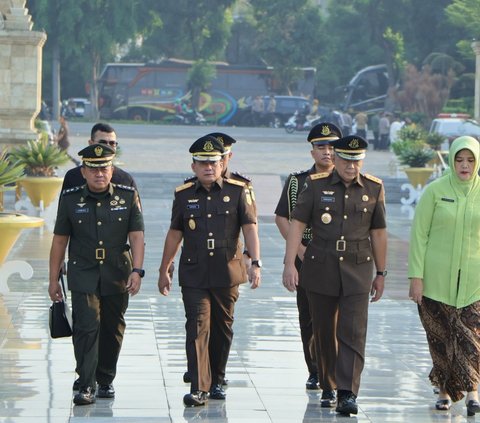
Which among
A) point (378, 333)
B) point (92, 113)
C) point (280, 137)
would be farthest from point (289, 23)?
point (378, 333)

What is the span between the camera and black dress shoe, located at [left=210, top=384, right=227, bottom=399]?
361 inches

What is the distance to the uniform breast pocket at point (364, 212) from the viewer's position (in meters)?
9.00

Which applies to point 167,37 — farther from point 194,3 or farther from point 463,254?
point 463,254

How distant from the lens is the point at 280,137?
2206 inches

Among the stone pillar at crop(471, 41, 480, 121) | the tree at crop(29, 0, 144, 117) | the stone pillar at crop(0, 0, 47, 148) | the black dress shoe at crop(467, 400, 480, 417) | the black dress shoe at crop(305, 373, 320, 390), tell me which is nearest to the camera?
the black dress shoe at crop(467, 400, 480, 417)

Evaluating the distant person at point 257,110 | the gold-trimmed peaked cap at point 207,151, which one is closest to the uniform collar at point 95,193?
the gold-trimmed peaked cap at point 207,151

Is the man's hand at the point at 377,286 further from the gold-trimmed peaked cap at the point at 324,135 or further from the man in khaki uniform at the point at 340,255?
the gold-trimmed peaked cap at the point at 324,135

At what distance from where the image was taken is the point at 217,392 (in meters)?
9.18

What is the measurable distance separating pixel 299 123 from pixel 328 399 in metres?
53.7

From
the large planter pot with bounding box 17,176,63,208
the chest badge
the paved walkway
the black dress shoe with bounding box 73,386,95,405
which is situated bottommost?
the large planter pot with bounding box 17,176,63,208

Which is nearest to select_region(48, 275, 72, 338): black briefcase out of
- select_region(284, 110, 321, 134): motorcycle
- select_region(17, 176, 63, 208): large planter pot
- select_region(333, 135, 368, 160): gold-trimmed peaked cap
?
select_region(333, 135, 368, 160): gold-trimmed peaked cap

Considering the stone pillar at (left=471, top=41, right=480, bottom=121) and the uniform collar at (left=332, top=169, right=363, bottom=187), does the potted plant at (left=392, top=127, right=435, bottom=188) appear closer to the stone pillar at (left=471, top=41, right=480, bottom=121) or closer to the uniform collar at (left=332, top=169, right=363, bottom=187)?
the stone pillar at (left=471, top=41, right=480, bottom=121)

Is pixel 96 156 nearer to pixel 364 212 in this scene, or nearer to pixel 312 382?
pixel 364 212

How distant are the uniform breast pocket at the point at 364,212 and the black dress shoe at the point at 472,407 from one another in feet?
4.23
